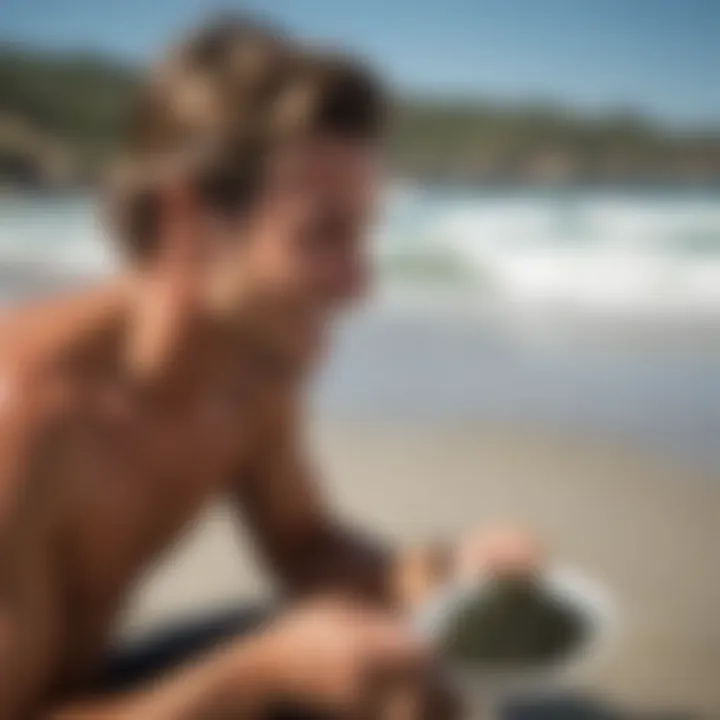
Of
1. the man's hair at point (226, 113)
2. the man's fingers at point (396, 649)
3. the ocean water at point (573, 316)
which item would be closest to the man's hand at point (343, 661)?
the man's fingers at point (396, 649)

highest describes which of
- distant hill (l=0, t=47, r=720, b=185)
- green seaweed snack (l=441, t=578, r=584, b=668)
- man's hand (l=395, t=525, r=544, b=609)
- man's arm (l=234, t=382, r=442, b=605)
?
distant hill (l=0, t=47, r=720, b=185)

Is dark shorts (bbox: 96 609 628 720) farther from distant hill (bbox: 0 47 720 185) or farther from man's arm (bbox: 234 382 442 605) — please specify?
distant hill (bbox: 0 47 720 185)

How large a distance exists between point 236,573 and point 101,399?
17 cm

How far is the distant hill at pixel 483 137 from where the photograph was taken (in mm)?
831

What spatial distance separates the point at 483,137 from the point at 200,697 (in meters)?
0.46

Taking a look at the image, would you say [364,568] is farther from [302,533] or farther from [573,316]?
[573,316]

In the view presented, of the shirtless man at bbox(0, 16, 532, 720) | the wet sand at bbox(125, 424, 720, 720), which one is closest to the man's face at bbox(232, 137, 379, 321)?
the shirtless man at bbox(0, 16, 532, 720)

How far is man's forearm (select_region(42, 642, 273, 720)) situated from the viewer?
29.7 inches

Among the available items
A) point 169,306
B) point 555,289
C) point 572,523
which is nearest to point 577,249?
point 555,289

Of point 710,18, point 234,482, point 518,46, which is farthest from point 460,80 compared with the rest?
point 234,482

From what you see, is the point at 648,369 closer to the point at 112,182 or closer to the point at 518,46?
the point at 518,46

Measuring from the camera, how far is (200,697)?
757 mm

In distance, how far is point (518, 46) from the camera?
0.85 m

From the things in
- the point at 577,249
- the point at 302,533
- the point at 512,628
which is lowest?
the point at 512,628
